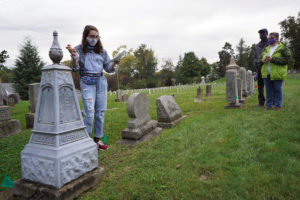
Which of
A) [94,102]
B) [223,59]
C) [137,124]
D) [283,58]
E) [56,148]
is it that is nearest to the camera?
[56,148]

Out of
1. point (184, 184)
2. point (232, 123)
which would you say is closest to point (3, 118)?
point (184, 184)

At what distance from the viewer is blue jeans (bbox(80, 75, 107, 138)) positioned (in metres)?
3.31

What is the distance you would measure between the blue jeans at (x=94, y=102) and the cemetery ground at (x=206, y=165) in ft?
2.02

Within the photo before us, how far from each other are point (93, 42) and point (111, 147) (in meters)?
2.14

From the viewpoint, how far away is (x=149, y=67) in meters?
43.5

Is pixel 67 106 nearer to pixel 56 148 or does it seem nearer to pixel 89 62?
pixel 56 148

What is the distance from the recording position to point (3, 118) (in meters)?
5.57

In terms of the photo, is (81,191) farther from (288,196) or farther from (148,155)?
(288,196)

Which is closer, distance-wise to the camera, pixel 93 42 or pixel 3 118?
pixel 93 42

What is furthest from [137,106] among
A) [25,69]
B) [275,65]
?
[25,69]

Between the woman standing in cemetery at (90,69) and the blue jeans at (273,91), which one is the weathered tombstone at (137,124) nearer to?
the woman standing in cemetery at (90,69)

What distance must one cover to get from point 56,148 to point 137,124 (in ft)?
7.49

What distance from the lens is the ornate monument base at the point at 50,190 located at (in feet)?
6.56

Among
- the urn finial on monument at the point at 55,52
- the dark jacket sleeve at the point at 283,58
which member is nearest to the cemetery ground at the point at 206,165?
the urn finial on monument at the point at 55,52
